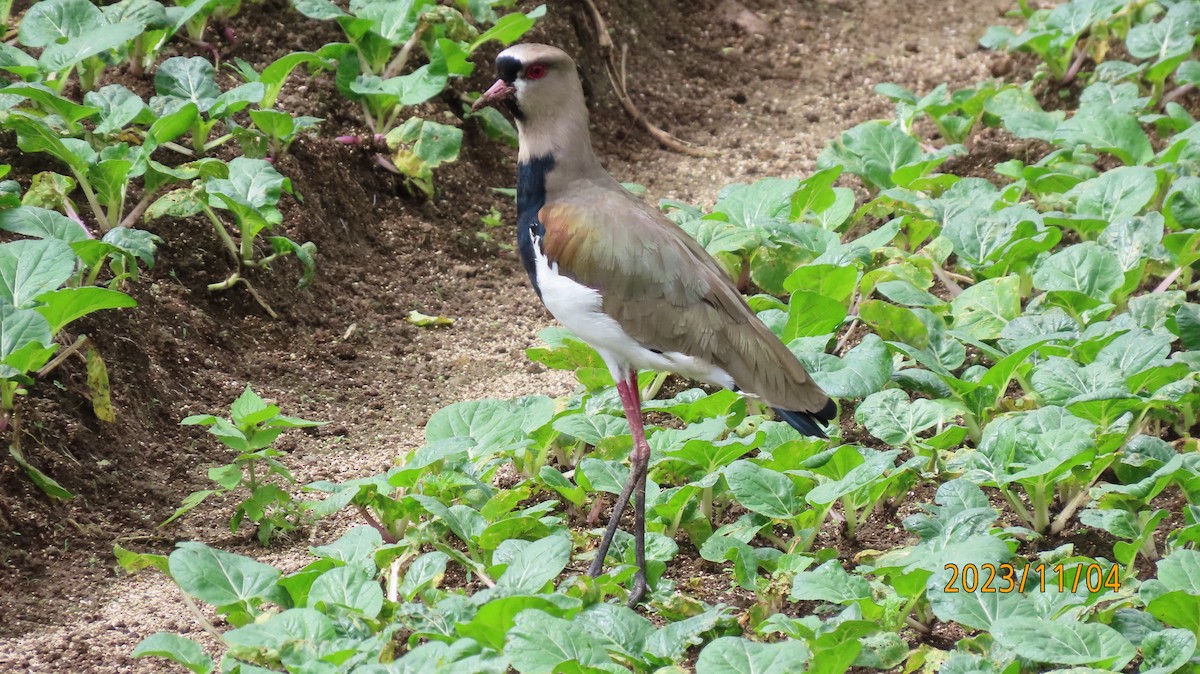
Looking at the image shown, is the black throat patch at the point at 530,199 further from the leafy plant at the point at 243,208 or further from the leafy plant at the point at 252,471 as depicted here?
the leafy plant at the point at 243,208

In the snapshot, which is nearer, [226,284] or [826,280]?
[826,280]

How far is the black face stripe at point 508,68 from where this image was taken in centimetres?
426

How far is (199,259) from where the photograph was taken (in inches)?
209

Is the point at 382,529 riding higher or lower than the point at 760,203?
lower

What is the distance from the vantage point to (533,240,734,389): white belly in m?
4.03

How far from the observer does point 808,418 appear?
4145 mm

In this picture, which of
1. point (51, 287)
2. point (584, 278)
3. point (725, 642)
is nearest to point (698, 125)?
point (584, 278)

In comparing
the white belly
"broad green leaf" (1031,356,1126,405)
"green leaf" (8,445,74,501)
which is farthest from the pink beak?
"broad green leaf" (1031,356,1126,405)

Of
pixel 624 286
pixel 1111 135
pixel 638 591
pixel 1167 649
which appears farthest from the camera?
pixel 1111 135

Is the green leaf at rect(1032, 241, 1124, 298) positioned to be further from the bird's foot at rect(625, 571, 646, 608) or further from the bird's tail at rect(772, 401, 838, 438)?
the bird's foot at rect(625, 571, 646, 608)

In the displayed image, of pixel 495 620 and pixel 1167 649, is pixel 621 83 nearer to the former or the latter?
pixel 495 620

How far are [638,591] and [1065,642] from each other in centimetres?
124

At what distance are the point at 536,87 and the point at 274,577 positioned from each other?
71.5 inches
